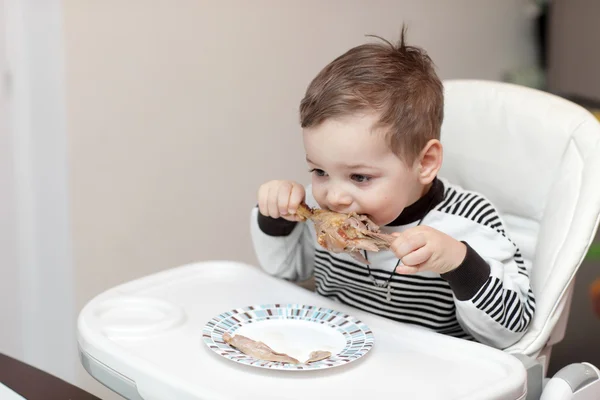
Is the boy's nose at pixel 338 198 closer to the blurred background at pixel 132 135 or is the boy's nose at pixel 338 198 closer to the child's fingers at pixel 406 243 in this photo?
the child's fingers at pixel 406 243

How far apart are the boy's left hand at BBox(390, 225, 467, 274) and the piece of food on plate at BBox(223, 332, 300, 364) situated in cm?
18

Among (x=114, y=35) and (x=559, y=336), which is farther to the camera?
(x=114, y=35)

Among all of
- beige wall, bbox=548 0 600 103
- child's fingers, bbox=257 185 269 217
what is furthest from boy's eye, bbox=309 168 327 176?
beige wall, bbox=548 0 600 103

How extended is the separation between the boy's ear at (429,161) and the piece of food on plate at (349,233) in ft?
0.40

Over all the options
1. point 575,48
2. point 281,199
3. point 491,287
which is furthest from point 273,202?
point 575,48

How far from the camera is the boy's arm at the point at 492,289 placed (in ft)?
3.51

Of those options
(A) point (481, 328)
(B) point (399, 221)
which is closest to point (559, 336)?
(A) point (481, 328)

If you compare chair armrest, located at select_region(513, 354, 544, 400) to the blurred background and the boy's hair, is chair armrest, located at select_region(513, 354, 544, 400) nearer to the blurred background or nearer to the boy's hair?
the boy's hair

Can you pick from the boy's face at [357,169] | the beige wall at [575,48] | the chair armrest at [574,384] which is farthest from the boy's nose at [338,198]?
the beige wall at [575,48]

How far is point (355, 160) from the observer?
1.07 meters

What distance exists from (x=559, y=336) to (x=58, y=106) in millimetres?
1030

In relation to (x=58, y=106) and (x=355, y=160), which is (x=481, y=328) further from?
(x=58, y=106)

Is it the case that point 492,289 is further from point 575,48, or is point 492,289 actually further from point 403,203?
point 575,48

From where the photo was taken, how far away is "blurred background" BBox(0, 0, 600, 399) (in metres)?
1.62
